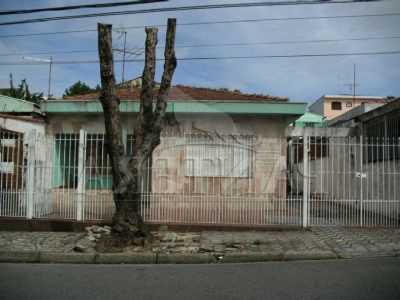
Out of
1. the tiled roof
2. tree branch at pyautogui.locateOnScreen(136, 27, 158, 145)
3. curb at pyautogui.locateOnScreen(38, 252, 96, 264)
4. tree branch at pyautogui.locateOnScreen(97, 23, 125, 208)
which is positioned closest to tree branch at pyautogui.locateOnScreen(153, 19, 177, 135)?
tree branch at pyautogui.locateOnScreen(136, 27, 158, 145)

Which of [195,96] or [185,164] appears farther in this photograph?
[195,96]

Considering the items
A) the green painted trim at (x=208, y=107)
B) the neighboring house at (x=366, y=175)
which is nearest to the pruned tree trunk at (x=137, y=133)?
the green painted trim at (x=208, y=107)

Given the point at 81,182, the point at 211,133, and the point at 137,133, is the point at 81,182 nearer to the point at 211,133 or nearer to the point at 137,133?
the point at 137,133

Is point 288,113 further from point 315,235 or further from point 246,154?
point 315,235

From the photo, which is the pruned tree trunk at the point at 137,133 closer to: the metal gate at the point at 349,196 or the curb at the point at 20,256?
the curb at the point at 20,256

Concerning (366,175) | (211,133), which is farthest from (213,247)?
(366,175)

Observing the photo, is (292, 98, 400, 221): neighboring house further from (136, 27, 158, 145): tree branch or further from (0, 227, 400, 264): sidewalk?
(136, 27, 158, 145): tree branch

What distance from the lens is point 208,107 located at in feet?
35.1

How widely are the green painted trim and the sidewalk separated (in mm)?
3396

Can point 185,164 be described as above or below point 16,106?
below

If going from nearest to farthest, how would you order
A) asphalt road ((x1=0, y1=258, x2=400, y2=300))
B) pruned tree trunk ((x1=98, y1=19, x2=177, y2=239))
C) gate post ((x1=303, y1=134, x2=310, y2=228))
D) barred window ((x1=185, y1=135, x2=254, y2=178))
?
asphalt road ((x1=0, y1=258, x2=400, y2=300)), pruned tree trunk ((x1=98, y1=19, x2=177, y2=239)), gate post ((x1=303, y1=134, x2=310, y2=228)), barred window ((x1=185, y1=135, x2=254, y2=178))

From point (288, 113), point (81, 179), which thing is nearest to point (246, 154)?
point (288, 113)

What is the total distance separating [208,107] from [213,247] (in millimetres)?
4364

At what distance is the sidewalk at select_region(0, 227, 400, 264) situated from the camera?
703 cm
